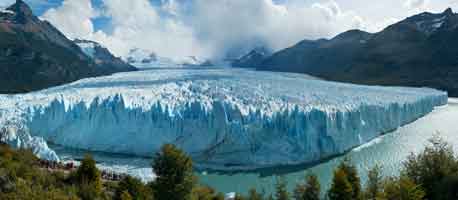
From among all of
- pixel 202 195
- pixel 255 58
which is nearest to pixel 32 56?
pixel 202 195

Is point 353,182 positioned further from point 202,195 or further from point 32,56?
point 32,56

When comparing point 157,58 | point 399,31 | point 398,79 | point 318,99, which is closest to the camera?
point 318,99

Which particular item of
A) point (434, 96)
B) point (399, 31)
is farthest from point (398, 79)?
point (434, 96)

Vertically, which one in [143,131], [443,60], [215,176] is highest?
[443,60]

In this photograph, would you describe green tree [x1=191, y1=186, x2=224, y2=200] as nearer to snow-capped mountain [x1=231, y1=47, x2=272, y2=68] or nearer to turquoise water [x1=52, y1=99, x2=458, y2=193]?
turquoise water [x1=52, y1=99, x2=458, y2=193]

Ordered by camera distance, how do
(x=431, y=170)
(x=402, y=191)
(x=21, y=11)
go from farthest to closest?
(x=21, y=11) < (x=431, y=170) < (x=402, y=191)

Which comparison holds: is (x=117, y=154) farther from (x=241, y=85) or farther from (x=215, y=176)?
(x=241, y=85)

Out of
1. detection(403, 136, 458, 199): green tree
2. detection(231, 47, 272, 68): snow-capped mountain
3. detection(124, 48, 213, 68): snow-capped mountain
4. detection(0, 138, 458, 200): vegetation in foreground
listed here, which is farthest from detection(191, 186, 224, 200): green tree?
detection(124, 48, 213, 68): snow-capped mountain
